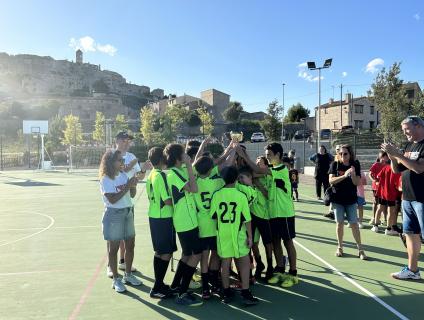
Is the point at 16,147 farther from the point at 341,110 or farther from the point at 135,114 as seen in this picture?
the point at 135,114

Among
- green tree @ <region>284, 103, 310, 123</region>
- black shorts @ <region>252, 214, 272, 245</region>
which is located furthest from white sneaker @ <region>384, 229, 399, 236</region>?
green tree @ <region>284, 103, 310, 123</region>

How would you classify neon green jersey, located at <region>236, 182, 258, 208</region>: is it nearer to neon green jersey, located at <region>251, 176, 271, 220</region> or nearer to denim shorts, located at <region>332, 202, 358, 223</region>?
neon green jersey, located at <region>251, 176, 271, 220</region>

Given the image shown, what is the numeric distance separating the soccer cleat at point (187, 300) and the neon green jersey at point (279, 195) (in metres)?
1.54

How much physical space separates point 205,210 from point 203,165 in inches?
21.9

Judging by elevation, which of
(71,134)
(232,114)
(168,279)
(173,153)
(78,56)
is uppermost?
(78,56)

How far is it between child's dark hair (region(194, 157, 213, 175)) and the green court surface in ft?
5.24

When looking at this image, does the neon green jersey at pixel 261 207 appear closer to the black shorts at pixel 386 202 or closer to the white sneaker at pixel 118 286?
the white sneaker at pixel 118 286

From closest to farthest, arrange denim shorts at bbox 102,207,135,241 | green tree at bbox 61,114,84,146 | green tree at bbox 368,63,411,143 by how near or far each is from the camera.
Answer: denim shorts at bbox 102,207,135,241
green tree at bbox 368,63,411,143
green tree at bbox 61,114,84,146

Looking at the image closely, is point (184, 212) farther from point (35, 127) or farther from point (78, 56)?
point (78, 56)

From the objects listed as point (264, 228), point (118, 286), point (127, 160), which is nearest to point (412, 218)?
point (264, 228)

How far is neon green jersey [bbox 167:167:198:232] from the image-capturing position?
190 inches

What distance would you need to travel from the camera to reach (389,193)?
838 centimetres

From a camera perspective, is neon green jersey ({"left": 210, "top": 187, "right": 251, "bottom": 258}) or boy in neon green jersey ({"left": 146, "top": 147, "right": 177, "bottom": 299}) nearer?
neon green jersey ({"left": 210, "top": 187, "right": 251, "bottom": 258})

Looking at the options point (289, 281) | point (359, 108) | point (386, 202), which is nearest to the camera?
point (289, 281)
